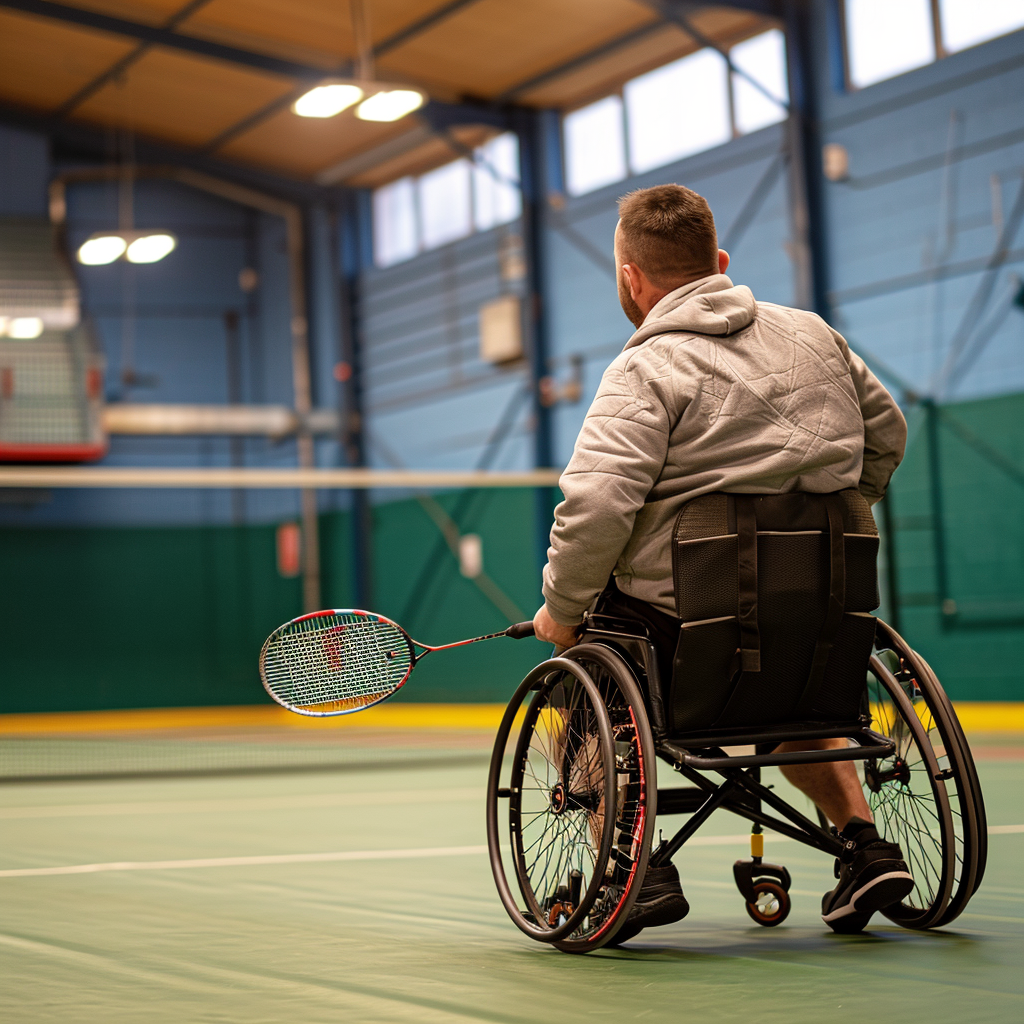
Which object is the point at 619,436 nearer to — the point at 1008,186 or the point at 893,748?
the point at 893,748

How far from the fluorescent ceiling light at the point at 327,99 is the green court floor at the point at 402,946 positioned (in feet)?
23.3

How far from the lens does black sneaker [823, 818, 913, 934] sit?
9.03 ft

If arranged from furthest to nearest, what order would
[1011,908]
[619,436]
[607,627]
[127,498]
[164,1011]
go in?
[127,498], [1011,908], [607,627], [619,436], [164,1011]

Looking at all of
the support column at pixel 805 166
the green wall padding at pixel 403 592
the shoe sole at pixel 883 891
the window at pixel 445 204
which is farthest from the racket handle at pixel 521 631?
the window at pixel 445 204

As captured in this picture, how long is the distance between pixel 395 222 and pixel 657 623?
16.2 m

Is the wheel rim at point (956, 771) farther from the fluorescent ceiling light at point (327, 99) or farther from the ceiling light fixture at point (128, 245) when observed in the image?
the ceiling light fixture at point (128, 245)

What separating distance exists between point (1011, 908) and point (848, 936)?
1.72 feet

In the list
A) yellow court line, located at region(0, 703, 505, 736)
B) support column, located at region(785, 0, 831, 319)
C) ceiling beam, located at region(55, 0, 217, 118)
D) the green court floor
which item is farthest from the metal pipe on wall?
the green court floor

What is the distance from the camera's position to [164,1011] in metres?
2.44

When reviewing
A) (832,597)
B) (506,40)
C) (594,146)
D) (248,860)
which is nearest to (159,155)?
(506,40)

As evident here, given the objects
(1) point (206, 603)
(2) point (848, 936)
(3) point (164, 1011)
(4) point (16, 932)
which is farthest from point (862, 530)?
(1) point (206, 603)

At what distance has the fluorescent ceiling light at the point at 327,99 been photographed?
11.3m

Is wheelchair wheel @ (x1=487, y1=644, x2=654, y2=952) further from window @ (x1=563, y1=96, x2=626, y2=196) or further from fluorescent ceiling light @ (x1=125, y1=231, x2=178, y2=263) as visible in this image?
fluorescent ceiling light @ (x1=125, y1=231, x2=178, y2=263)

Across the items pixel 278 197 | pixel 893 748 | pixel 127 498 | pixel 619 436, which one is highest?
pixel 278 197
